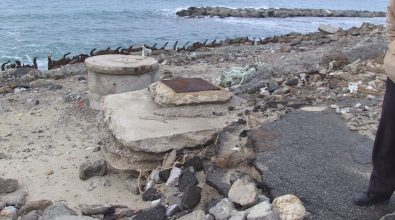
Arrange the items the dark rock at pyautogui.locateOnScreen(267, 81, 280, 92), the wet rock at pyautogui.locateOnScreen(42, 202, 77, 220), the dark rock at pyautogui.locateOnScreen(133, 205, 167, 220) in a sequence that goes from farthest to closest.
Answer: the dark rock at pyautogui.locateOnScreen(267, 81, 280, 92), the wet rock at pyautogui.locateOnScreen(42, 202, 77, 220), the dark rock at pyautogui.locateOnScreen(133, 205, 167, 220)

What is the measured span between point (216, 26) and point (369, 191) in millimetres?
25442

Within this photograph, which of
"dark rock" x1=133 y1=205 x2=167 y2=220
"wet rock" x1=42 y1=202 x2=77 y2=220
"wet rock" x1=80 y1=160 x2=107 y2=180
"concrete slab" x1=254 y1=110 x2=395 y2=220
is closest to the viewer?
"concrete slab" x1=254 y1=110 x2=395 y2=220

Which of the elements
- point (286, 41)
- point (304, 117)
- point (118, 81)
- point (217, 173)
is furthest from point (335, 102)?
point (286, 41)

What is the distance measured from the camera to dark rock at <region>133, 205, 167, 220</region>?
12.9ft

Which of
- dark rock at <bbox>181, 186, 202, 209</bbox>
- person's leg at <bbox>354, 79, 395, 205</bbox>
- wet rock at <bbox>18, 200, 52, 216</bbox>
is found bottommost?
wet rock at <bbox>18, 200, 52, 216</bbox>

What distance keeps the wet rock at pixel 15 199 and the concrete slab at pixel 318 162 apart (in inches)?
93.6

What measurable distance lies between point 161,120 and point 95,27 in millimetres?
21694

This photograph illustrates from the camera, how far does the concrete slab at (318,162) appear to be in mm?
3500

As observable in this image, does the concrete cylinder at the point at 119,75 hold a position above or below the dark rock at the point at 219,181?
above

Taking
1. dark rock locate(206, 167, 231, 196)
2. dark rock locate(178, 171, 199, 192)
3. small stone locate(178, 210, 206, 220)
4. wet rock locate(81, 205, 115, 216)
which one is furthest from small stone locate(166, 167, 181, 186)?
small stone locate(178, 210, 206, 220)

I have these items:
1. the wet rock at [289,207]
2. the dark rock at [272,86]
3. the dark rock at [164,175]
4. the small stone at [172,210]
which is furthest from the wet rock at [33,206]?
the dark rock at [272,86]

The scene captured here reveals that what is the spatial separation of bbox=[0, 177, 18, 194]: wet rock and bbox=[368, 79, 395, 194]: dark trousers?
3.56 metres

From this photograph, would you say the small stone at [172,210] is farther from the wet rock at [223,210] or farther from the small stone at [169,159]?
the small stone at [169,159]

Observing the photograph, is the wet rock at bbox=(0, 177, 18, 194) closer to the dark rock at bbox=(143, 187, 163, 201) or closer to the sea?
the dark rock at bbox=(143, 187, 163, 201)
